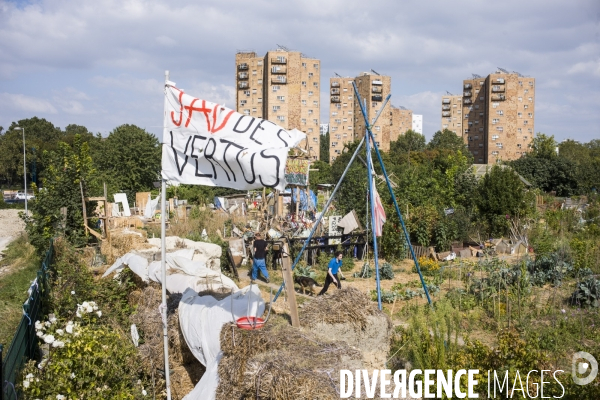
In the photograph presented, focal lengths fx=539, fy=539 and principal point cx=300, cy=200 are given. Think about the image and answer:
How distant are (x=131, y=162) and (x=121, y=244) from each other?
30.4m

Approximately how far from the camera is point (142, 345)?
26.9 feet

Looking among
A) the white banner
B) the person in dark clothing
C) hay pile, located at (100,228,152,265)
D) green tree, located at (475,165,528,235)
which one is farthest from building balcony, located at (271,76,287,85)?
the white banner

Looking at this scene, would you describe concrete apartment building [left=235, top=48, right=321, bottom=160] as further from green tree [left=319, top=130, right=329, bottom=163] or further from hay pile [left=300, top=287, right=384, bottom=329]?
hay pile [left=300, top=287, right=384, bottom=329]

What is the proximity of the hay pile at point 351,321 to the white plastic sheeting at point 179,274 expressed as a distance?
2237 mm

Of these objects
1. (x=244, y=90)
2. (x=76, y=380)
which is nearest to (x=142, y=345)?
(x=76, y=380)

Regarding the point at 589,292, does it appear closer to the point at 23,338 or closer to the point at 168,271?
the point at 168,271

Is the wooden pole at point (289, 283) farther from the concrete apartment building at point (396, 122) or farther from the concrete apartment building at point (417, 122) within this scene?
the concrete apartment building at point (417, 122)

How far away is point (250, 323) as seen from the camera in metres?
6.67

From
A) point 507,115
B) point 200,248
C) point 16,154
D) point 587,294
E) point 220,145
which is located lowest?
point 587,294

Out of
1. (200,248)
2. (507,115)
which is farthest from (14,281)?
(507,115)

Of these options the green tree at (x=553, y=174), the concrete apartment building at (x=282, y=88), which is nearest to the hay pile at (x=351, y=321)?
the green tree at (x=553, y=174)

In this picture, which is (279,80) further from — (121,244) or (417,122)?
(417,122)

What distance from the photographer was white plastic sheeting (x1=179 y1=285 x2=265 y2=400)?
656cm

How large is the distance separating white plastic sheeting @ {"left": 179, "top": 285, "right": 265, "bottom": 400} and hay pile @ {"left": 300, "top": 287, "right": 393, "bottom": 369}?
757 mm
